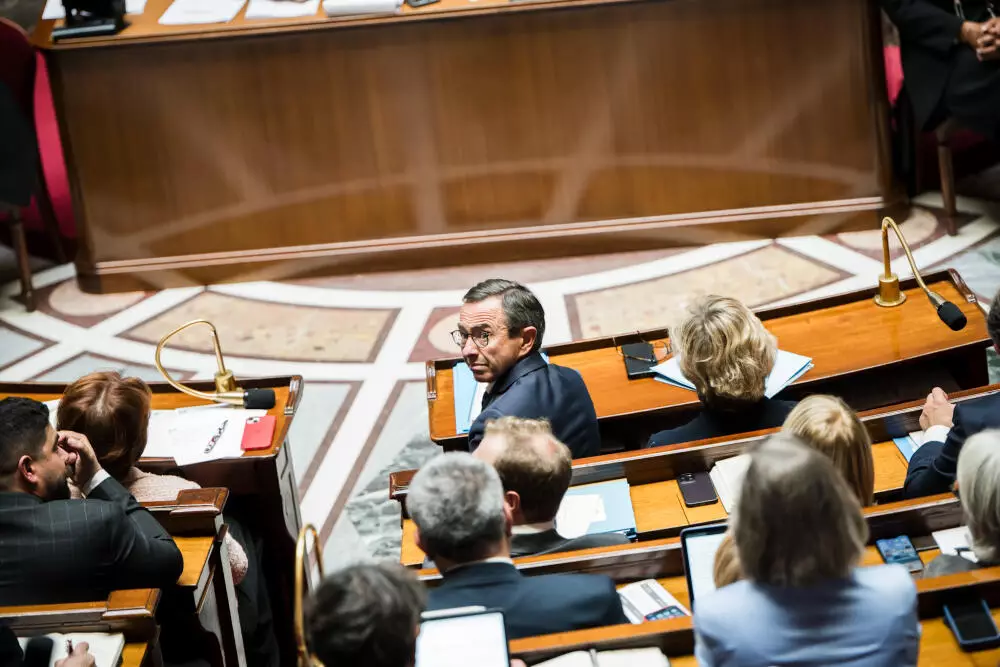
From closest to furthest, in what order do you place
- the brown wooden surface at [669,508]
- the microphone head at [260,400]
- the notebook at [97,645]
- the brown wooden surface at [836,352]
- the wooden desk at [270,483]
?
the notebook at [97,645]
the brown wooden surface at [669,508]
the wooden desk at [270,483]
the brown wooden surface at [836,352]
the microphone head at [260,400]

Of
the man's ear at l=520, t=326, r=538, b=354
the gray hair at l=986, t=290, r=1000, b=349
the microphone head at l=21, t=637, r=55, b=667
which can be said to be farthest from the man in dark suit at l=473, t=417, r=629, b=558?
the gray hair at l=986, t=290, r=1000, b=349

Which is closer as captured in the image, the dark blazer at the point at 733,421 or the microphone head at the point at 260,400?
the dark blazer at the point at 733,421

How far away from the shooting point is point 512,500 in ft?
8.77

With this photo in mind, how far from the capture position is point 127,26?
19.6 ft

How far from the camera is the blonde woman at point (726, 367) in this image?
322 centimetres

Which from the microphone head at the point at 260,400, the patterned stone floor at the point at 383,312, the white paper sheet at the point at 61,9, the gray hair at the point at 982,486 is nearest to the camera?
the gray hair at the point at 982,486

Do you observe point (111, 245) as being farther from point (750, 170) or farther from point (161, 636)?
point (161, 636)

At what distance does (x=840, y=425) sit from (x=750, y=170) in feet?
11.9

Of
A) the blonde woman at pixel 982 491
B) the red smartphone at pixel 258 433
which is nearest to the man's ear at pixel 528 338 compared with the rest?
the red smartphone at pixel 258 433

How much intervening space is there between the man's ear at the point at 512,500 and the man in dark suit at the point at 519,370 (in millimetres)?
633

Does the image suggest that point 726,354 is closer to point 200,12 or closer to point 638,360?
point 638,360

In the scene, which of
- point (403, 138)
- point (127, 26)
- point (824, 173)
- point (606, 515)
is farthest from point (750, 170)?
point (606, 515)

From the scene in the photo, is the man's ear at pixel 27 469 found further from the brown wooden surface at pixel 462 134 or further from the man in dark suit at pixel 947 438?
the brown wooden surface at pixel 462 134

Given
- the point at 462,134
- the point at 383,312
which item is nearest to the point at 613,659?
the point at 383,312
